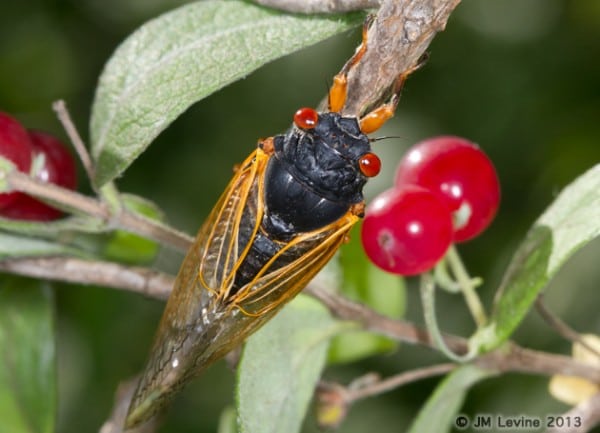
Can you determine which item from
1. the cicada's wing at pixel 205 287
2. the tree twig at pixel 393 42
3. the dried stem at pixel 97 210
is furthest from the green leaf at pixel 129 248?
the tree twig at pixel 393 42

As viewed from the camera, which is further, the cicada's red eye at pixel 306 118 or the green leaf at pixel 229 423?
the green leaf at pixel 229 423

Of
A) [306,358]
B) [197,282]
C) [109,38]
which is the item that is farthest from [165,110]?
[109,38]

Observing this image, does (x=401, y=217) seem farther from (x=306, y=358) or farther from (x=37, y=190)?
(x=37, y=190)

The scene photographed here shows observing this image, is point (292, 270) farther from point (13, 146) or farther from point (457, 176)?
point (13, 146)

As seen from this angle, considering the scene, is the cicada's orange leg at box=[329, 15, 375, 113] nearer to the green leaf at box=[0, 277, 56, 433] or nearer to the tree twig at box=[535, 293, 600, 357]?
the tree twig at box=[535, 293, 600, 357]

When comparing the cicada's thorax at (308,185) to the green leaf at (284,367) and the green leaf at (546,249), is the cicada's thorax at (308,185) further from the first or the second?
the green leaf at (546,249)

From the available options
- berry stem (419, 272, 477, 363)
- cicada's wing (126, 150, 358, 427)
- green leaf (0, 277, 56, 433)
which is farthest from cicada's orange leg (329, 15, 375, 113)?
green leaf (0, 277, 56, 433)
